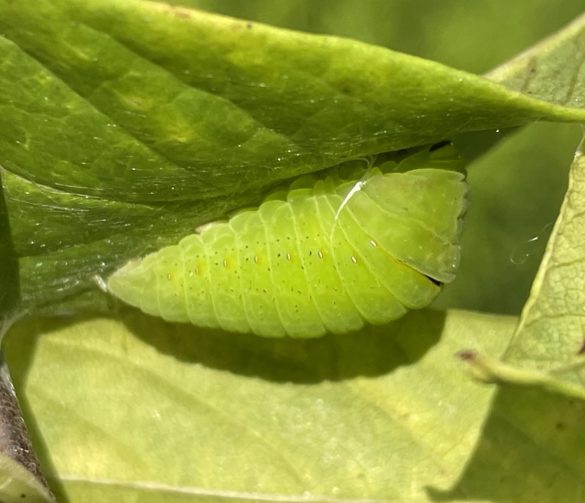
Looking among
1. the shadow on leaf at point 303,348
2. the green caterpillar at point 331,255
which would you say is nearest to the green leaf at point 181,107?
the green caterpillar at point 331,255

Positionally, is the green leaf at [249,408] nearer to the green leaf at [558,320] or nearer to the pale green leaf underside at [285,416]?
A: the pale green leaf underside at [285,416]

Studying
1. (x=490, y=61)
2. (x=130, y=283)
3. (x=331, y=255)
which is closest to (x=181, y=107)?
(x=331, y=255)

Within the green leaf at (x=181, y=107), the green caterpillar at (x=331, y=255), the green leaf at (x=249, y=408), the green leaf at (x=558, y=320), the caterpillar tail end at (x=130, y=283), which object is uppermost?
the green leaf at (x=181, y=107)

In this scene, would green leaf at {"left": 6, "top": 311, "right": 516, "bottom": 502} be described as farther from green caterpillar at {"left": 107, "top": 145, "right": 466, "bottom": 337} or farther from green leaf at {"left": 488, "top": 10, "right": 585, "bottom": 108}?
green leaf at {"left": 488, "top": 10, "right": 585, "bottom": 108}

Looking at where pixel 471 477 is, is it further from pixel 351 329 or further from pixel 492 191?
pixel 492 191

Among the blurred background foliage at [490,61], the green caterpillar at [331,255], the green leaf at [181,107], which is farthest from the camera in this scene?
the blurred background foliage at [490,61]

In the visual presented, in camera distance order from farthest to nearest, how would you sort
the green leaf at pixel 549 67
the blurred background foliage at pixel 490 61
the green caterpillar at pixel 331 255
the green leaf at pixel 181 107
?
the blurred background foliage at pixel 490 61
the green caterpillar at pixel 331 255
the green leaf at pixel 549 67
the green leaf at pixel 181 107

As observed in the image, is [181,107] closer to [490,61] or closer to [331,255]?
[331,255]
